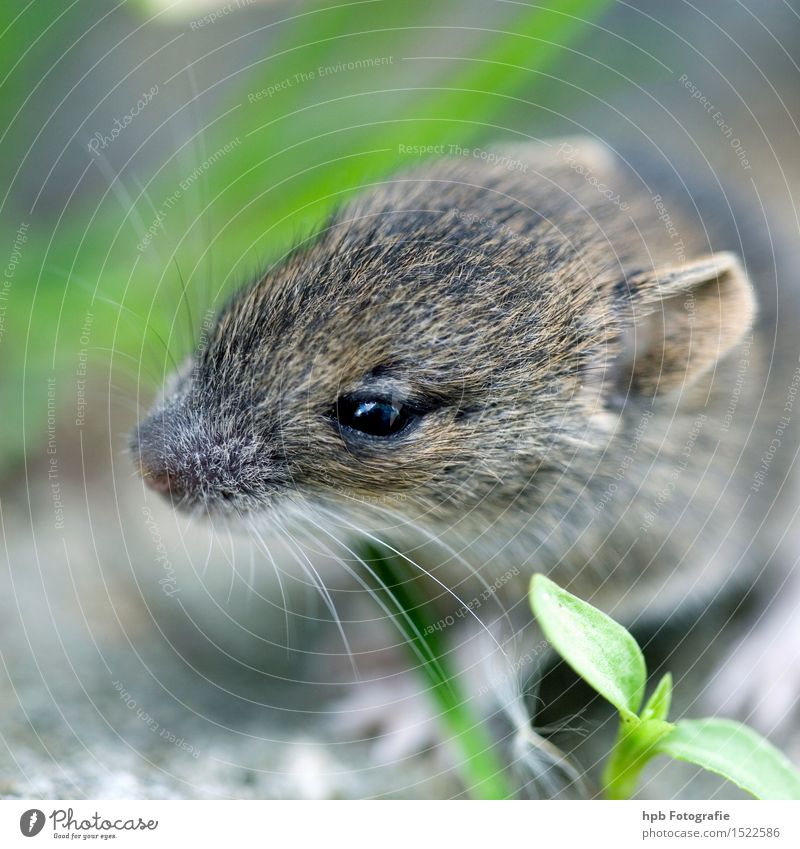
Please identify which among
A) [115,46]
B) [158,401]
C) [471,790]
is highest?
[115,46]

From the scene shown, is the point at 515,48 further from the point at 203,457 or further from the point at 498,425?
the point at 203,457

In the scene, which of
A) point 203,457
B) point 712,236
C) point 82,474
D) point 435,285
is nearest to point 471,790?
point 203,457
